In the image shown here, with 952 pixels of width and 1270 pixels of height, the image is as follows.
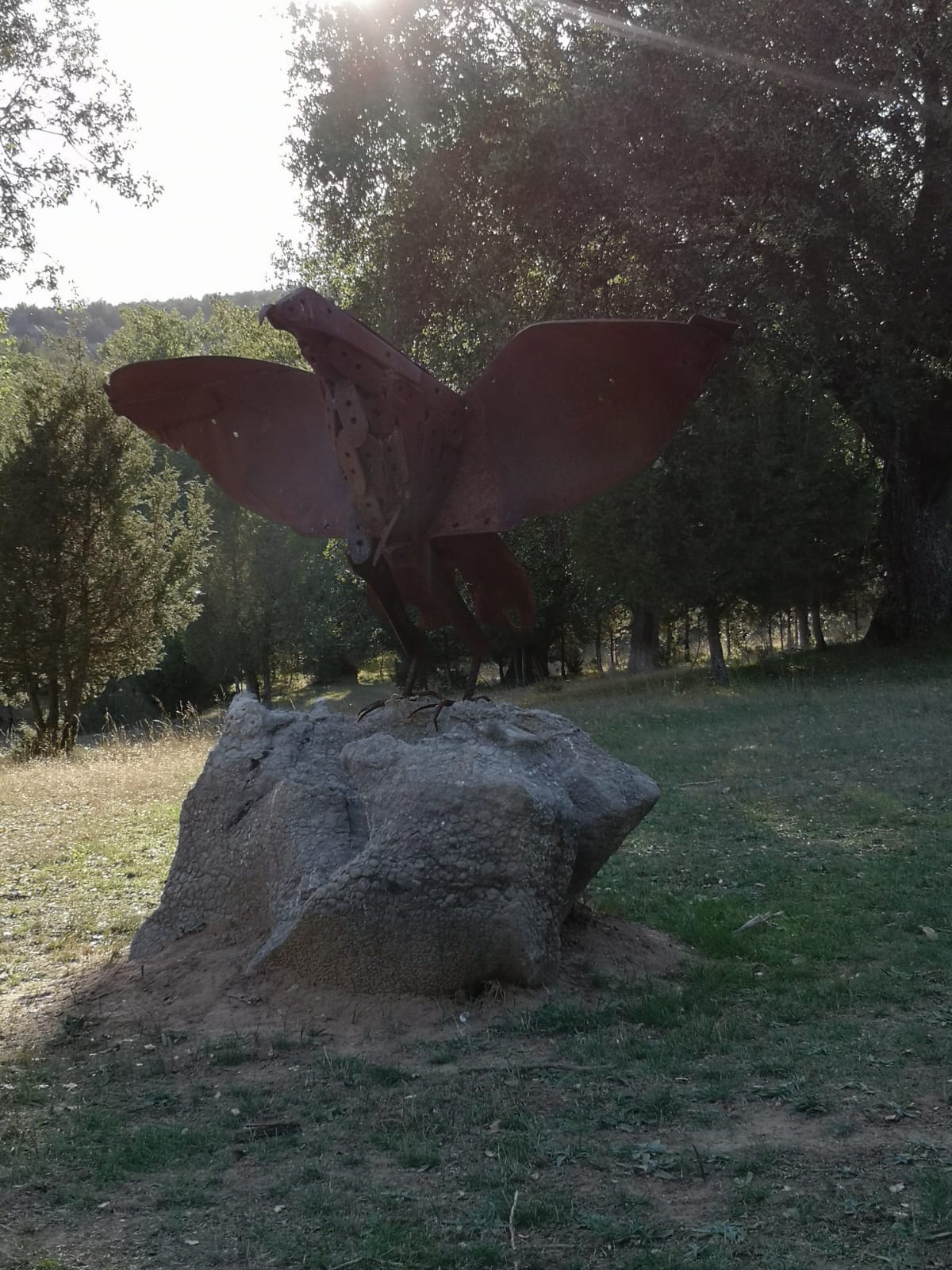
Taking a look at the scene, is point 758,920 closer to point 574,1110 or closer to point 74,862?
point 574,1110

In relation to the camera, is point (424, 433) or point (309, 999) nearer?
point (309, 999)

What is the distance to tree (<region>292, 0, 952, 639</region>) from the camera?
15.3 metres

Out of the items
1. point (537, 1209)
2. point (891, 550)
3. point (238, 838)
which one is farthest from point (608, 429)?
point (891, 550)

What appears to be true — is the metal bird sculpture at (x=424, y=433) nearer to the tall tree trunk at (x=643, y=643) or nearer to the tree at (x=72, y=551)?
the tree at (x=72, y=551)

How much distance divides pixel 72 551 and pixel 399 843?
14.2m

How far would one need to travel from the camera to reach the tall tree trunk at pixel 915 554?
1958 centimetres

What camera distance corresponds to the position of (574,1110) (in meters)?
4.27

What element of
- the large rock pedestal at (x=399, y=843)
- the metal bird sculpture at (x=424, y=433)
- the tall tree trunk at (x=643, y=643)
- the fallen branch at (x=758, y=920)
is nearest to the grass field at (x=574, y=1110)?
the fallen branch at (x=758, y=920)

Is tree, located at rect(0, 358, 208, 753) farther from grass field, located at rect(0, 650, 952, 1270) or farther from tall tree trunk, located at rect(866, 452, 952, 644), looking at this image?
tall tree trunk, located at rect(866, 452, 952, 644)

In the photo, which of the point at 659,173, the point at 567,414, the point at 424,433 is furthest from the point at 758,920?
the point at 659,173

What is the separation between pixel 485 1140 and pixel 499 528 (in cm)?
322

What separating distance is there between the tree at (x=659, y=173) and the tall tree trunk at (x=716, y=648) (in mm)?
3878

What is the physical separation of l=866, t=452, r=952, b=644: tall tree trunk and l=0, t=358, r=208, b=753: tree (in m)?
12.0

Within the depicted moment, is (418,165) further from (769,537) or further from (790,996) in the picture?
(790,996)
